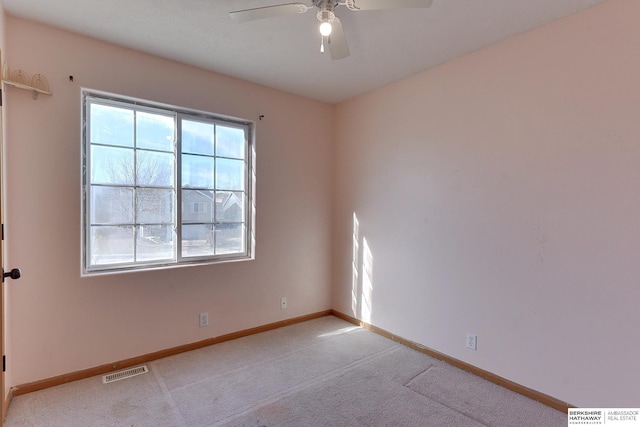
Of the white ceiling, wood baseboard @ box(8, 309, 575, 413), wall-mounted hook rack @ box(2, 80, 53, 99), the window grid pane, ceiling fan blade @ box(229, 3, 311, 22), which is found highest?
the white ceiling

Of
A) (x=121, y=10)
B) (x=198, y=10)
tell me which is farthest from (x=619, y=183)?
(x=121, y=10)

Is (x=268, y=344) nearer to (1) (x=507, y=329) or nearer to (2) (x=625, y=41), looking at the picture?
(1) (x=507, y=329)

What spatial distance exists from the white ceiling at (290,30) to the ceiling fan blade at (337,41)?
0.31 m

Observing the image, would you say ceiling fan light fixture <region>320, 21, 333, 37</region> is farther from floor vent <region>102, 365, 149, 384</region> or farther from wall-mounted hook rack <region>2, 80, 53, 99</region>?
floor vent <region>102, 365, 149, 384</region>

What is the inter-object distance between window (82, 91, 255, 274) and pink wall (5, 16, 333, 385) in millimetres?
116

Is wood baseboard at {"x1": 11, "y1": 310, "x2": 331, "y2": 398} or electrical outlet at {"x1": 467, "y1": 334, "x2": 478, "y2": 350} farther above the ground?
electrical outlet at {"x1": 467, "y1": 334, "x2": 478, "y2": 350}

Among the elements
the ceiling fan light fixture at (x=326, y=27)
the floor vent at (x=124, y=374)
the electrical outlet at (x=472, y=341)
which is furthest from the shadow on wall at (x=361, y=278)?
the ceiling fan light fixture at (x=326, y=27)

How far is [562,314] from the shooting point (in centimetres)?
209

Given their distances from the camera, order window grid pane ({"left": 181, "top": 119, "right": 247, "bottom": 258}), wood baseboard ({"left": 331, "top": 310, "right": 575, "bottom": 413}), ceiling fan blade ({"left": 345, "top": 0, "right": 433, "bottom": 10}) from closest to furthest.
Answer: ceiling fan blade ({"left": 345, "top": 0, "right": 433, "bottom": 10}), wood baseboard ({"left": 331, "top": 310, "right": 575, "bottom": 413}), window grid pane ({"left": 181, "top": 119, "right": 247, "bottom": 258})

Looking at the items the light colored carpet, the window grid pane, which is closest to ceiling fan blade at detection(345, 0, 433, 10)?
the window grid pane

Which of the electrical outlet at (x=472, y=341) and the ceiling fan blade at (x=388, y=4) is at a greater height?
the ceiling fan blade at (x=388, y=4)

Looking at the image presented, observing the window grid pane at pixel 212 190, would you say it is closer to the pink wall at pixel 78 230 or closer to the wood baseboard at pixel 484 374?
the pink wall at pixel 78 230

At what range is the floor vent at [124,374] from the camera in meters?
2.36

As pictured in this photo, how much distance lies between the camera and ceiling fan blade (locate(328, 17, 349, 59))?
1.71 meters
